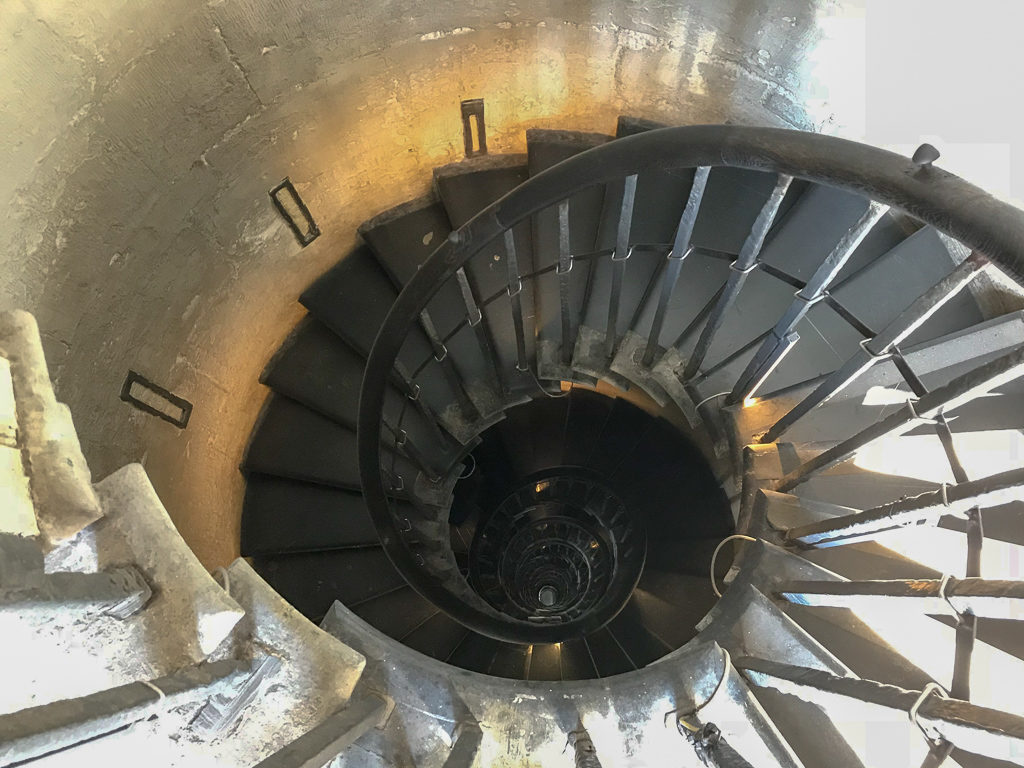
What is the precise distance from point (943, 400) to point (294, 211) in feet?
11.4

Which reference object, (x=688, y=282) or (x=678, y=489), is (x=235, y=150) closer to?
(x=688, y=282)

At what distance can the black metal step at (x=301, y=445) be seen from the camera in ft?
14.2

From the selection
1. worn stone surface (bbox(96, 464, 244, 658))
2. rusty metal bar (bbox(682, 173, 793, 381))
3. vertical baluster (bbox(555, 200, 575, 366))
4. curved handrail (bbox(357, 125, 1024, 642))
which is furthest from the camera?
vertical baluster (bbox(555, 200, 575, 366))

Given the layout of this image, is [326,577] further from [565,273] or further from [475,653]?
[565,273]

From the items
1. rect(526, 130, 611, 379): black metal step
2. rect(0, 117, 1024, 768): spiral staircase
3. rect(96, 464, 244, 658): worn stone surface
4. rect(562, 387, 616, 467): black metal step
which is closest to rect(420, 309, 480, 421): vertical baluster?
rect(0, 117, 1024, 768): spiral staircase

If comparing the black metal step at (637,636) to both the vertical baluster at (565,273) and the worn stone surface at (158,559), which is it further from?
the worn stone surface at (158,559)

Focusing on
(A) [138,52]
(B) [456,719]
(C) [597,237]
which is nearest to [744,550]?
(B) [456,719]

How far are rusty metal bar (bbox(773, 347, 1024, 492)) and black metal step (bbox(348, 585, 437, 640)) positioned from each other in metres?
3.11

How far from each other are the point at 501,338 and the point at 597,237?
0.89 m

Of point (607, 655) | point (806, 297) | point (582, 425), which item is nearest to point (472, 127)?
point (806, 297)

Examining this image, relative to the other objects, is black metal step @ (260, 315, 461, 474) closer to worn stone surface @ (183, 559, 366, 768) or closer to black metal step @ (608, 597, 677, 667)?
black metal step @ (608, 597, 677, 667)

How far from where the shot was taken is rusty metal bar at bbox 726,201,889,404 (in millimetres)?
1841

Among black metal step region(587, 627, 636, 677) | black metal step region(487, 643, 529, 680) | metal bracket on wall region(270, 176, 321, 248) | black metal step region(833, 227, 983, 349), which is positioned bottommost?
black metal step region(487, 643, 529, 680)

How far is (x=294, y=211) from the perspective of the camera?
3.97m
